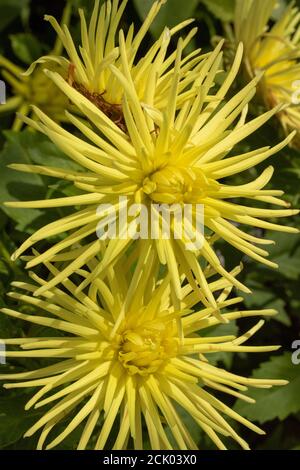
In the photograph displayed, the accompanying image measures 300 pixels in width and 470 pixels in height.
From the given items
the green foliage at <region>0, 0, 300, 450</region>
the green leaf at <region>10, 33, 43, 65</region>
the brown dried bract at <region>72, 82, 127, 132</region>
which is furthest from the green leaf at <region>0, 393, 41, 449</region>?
the green leaf at <region>10, 33, 43, 65</region>

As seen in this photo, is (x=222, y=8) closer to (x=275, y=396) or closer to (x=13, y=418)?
(x=275, y=396)

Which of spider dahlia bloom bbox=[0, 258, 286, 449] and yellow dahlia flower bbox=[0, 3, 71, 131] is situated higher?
yellow dahlia flower bbox=[0, 3, 71, 131]

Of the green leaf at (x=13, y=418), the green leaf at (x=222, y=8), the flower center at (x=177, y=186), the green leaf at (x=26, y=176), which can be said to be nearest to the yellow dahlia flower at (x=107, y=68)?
the flower center at (x=177, y=186)

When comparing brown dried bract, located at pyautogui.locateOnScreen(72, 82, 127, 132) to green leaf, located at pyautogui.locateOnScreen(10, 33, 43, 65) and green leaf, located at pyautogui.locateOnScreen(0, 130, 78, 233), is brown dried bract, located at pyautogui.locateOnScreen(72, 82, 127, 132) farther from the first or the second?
green leaf, located at pyautogui.locateOnScreen(10, 33, 43, 65)
